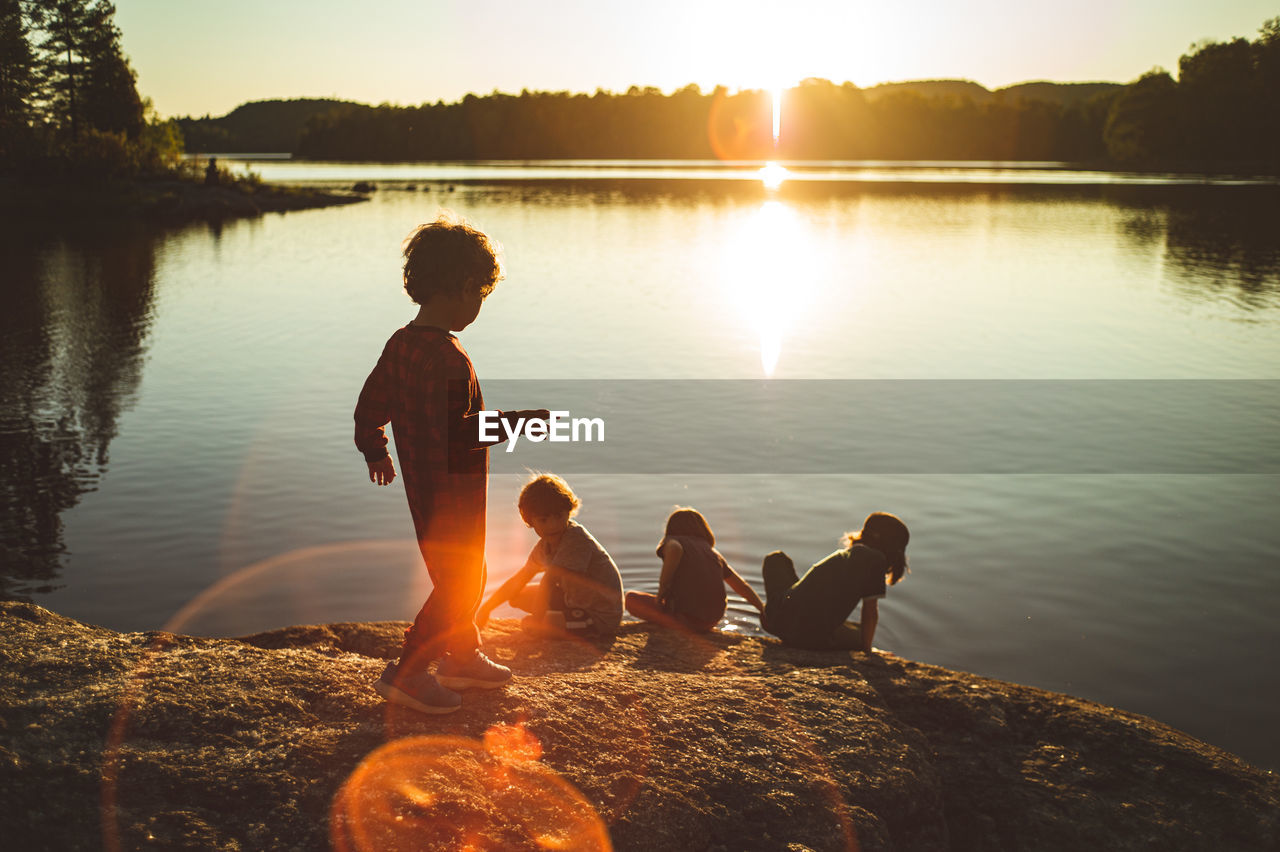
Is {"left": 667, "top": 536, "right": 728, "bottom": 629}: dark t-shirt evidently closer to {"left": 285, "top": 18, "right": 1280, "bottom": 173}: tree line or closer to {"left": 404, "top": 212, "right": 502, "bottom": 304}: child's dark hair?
{"left": 404, "top": 212, "right": 502, "bottom": 304}: child's dark hair

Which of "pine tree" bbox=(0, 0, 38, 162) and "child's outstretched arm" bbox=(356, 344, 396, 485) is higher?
"pine tree" bbox=(0, 0, 38, 162)

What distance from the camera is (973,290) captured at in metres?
26.2

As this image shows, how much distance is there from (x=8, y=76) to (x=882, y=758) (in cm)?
7768

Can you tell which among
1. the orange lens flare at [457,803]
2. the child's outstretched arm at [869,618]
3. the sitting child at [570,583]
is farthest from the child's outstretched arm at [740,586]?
the orange lens flare at [457,803]

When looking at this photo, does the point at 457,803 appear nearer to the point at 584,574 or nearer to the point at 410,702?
the point at 410,702

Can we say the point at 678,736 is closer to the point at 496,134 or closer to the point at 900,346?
the point at 900,346

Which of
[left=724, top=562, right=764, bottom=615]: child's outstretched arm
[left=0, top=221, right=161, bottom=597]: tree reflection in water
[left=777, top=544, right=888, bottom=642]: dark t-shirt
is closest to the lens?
[left=777, top=544, right=888, bottom=642]: dark t-shirt

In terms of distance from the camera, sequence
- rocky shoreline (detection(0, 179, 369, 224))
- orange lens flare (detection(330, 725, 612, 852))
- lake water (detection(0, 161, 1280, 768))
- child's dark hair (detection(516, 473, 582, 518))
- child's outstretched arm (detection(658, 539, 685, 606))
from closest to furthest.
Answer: orange lens flare (detection(330, 725, 612, 852))
child's dark hair (detection(516, 473, 582, 518))
child's outstretched arm (detection(658, 539, 685, 606))
lake water (detection(0, 161, 1280, 768))
rocky shoreline (detection(0, 179, 369, 224))

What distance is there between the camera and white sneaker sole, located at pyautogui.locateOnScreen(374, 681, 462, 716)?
3822 mm

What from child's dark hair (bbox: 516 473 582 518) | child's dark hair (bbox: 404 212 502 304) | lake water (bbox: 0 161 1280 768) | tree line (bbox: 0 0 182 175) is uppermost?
tree line (bbox: 0 0 182 175)

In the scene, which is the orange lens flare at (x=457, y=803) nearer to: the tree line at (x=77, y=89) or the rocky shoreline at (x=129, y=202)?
the rocky shoreline at (x=129, y=202)

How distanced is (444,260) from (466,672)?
1729mm

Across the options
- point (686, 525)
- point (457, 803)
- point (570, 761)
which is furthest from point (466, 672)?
point (686, 525)

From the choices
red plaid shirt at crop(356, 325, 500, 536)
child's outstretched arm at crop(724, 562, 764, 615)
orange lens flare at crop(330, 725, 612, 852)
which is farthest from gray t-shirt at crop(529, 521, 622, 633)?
orange lens flare at crop(330, 725, 612, 852)
